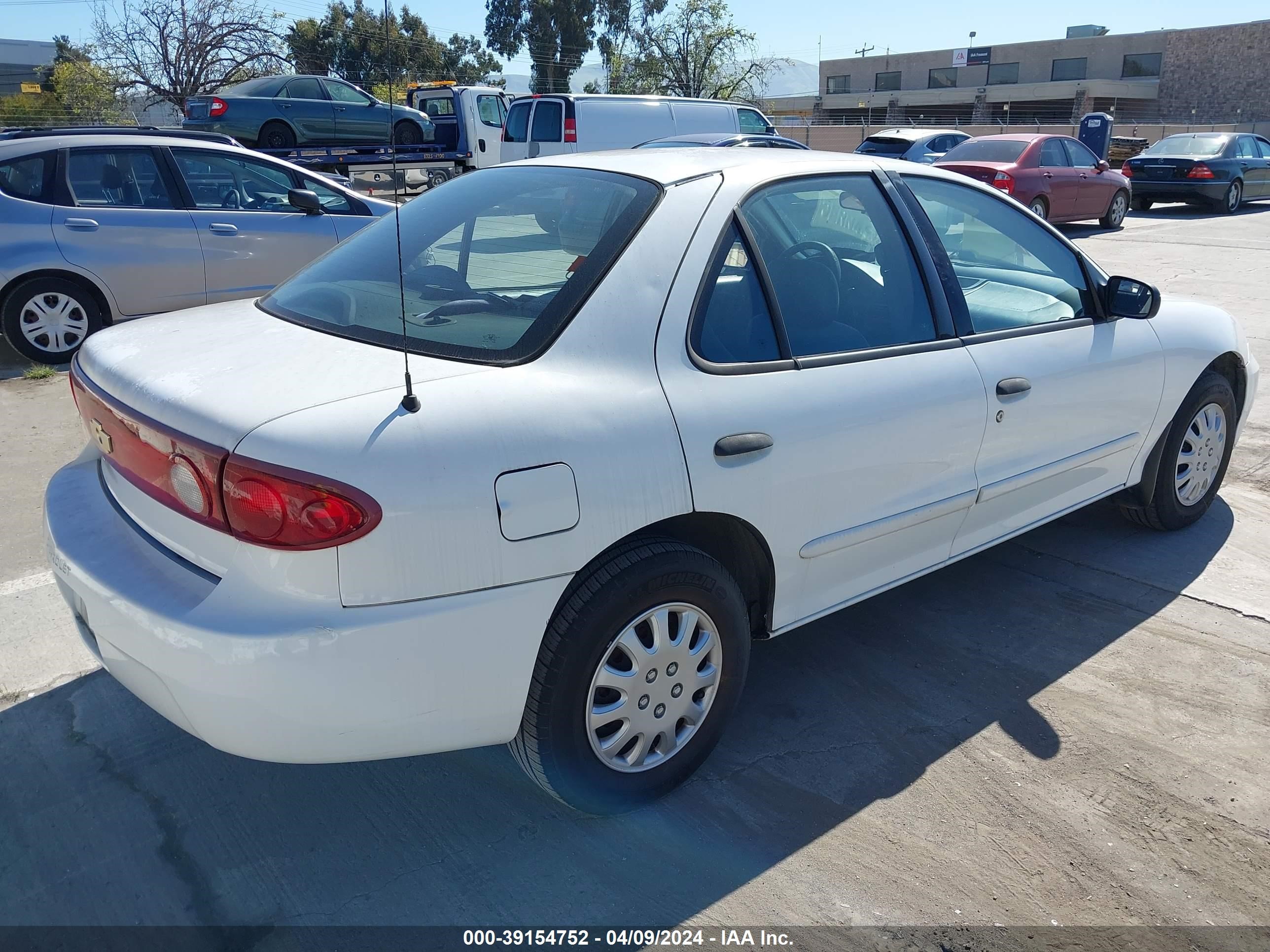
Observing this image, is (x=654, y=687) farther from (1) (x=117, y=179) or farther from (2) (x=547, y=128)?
(2) (x=547, y=128)

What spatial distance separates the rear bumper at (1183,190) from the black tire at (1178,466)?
17.2 meters

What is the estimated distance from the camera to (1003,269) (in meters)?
4.21

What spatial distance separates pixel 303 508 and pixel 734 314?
1.28 metres

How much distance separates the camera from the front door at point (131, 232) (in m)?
7.17

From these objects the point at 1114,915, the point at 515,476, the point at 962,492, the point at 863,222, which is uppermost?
the point at 863,222

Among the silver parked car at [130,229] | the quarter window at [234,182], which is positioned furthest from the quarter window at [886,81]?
the silver parked car at [130,229]

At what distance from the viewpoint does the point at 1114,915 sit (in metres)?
2.43

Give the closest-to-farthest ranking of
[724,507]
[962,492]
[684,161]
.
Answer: [724,507] → [684,161] → [962,492]

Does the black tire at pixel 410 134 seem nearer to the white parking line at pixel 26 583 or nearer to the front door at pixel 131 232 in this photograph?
the front door at pixel 131 232

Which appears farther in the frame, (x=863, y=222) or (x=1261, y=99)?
(x=1261, y=99)

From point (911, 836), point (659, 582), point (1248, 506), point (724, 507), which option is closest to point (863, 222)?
point (724, 507)

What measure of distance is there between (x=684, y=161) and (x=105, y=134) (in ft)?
20.7

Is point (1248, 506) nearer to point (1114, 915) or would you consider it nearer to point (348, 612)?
point (1114, 915)

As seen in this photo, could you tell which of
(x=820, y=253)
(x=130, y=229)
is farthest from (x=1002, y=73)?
(x=820, y=253)
